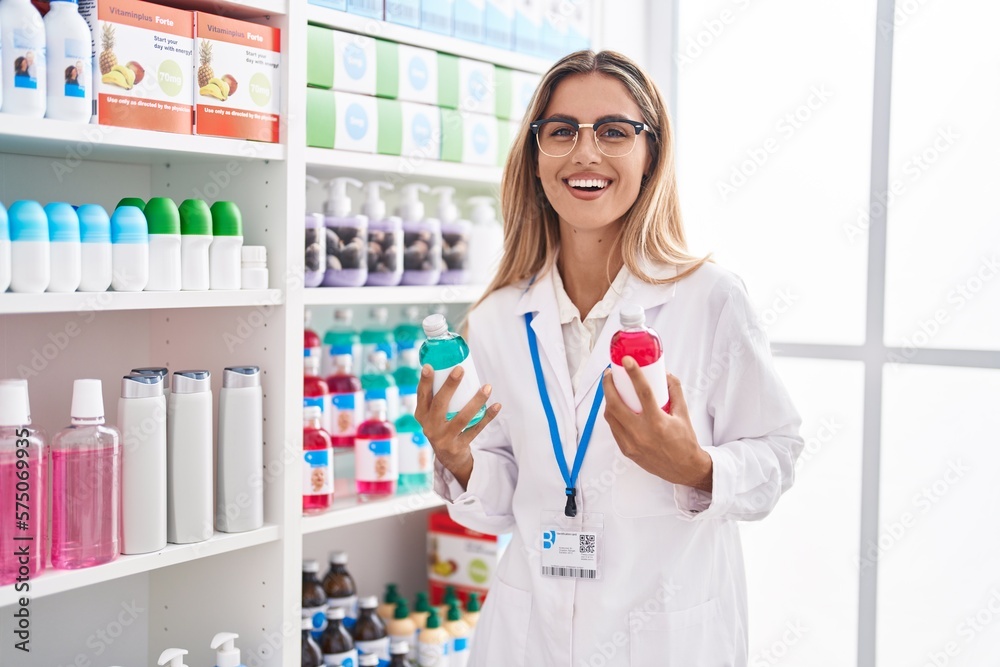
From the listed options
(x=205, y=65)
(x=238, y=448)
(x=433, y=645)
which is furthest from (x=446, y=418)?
(x=433, y=645)

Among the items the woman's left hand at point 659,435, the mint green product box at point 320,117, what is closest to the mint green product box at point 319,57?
the mint green product box at point 320,117

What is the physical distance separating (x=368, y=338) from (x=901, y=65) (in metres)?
1.67

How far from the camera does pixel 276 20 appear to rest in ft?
6.44

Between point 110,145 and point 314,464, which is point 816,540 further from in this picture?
point 110,145

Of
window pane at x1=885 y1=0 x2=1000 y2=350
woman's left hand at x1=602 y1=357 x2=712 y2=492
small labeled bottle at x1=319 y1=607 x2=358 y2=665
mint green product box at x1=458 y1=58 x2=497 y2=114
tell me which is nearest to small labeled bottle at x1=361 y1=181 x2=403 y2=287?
mint green product box at x1=458 y1=58 x2=497 y2=114

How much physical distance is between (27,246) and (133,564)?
62 centimetres

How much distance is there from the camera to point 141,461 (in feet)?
5.70

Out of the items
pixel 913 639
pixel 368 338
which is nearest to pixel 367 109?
pixel 368 338

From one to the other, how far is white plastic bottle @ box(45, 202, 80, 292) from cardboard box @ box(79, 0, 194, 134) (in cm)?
20

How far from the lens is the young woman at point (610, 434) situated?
5.47 ft

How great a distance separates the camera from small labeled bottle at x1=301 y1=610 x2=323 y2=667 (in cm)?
216

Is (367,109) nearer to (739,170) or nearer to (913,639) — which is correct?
(739,170)

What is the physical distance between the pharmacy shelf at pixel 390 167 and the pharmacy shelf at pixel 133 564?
2.78 feet

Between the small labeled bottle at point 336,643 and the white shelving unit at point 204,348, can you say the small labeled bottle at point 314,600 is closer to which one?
the small labeled bottle at point 336,643
